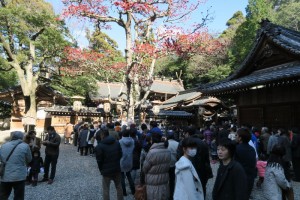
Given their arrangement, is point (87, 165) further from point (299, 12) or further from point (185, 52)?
point (299, 12)

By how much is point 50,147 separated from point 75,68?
13812mm

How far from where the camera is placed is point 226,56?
1303 inches

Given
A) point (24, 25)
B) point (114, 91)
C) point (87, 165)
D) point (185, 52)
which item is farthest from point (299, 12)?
point (87, 165)

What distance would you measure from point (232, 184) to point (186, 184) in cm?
66

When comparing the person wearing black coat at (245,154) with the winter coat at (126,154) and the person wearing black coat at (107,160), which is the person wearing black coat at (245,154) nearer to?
the person wearing black coat at (107,160)

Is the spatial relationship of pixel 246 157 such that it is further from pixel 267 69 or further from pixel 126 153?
pixel 267 69

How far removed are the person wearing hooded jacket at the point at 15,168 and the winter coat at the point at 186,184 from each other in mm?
3182

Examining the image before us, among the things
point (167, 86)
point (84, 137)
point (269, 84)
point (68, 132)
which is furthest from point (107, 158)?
point (167, 86)

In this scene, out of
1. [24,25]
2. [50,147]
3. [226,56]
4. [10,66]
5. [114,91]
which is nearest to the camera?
[50,147]

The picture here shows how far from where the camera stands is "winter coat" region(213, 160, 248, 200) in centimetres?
299

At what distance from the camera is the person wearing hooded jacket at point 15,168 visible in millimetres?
4891

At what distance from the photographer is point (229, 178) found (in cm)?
310

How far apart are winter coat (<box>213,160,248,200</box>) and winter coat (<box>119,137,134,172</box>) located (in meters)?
3.60

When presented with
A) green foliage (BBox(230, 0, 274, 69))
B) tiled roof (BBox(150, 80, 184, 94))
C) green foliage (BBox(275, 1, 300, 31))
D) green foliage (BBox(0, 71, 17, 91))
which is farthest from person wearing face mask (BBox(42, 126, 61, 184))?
green foliage (BBox(275, 1, 300, 31))
